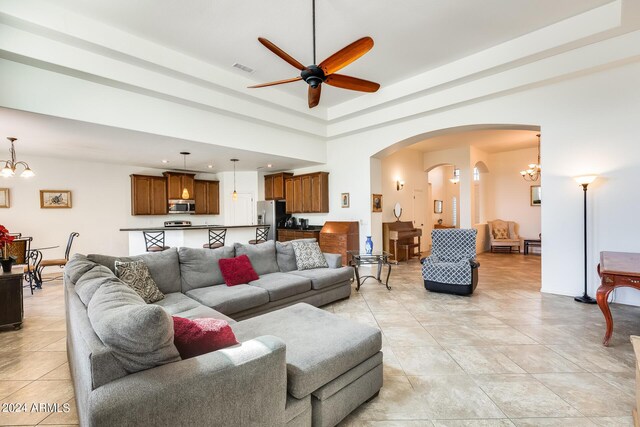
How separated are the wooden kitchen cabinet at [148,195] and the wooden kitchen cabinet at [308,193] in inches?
139

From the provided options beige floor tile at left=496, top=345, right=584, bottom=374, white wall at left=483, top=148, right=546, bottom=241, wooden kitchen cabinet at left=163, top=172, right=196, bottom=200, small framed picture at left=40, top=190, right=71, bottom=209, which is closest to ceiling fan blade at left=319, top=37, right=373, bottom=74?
beige floor tile at left=496, top=345, right=584, bottom=374

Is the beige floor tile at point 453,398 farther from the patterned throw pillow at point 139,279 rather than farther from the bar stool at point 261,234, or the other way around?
the bar stool at point 261,234

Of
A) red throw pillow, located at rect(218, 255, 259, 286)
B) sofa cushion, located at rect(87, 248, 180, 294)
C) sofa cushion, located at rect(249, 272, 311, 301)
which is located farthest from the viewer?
red throw pillow, located at rect(218, 255, 259, 286)

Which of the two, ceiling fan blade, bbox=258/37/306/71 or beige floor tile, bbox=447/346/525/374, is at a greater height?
ceiling fan blade, bbox=258/37/306/71

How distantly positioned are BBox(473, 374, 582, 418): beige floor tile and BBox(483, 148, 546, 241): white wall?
831 cm

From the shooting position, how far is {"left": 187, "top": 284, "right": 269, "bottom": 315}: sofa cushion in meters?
2.88

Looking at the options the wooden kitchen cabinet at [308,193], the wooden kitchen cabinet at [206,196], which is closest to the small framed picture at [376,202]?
the wooden kitchen cabinet at [308,193]

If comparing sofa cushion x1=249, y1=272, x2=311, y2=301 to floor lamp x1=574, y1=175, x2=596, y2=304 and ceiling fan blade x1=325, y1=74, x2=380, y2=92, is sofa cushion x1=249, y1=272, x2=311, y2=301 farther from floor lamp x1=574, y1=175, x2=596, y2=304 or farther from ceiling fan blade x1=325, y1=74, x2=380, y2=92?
floor lamp x1=574, y1=175, x2=596, y2=304

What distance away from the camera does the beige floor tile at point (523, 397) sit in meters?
1.84

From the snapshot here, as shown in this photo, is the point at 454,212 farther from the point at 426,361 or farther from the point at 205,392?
the point at 205,392

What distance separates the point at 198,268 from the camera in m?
3.42

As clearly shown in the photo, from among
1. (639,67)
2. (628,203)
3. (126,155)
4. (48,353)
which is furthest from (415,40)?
(126,155)

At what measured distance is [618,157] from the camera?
3.93 m

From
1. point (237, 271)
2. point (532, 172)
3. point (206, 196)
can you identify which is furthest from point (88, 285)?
point (532, 172)
